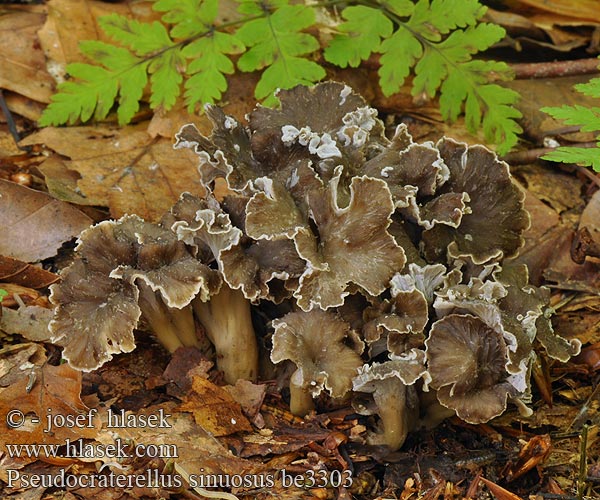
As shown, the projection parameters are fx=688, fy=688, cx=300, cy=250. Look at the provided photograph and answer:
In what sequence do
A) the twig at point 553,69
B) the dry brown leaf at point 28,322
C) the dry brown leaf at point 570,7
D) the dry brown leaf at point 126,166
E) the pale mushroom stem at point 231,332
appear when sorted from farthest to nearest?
1. the dry brown leaf at point 570,7
2. the twig at point 553,69
3. the dry brown leaf at point 126,166
4. the dry brown leaf at point 28,322
5. the pale mushroom stem at point 231,332

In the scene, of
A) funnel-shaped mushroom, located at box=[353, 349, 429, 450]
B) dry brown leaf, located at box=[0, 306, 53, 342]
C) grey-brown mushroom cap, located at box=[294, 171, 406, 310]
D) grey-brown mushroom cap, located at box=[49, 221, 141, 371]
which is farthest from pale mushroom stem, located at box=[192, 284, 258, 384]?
dry brown leaf, located at box=[0, 306, 53, 342]

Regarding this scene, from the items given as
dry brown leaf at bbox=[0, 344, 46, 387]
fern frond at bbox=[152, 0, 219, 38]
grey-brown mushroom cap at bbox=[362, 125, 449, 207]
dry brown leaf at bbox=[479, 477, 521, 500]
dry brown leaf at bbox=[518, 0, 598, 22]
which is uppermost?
fern frond at bbox=[152, 0, 219, 38]

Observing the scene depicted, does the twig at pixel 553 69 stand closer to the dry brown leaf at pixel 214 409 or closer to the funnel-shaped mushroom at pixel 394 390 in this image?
the funnel-shaped mushroom at pixel 394 390

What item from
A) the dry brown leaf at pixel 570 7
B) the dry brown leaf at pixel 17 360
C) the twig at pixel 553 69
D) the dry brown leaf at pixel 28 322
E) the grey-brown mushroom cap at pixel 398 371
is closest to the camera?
the grey-brown mushroom cap at pixel 398 371

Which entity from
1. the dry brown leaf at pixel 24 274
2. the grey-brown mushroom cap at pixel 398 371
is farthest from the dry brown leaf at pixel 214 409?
the dry brown leaf at pixel 24 274

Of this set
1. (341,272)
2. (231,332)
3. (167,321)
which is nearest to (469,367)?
(341,272)

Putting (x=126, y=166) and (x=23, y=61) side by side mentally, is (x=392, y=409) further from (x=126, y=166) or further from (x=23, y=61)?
(x=23, y=61)

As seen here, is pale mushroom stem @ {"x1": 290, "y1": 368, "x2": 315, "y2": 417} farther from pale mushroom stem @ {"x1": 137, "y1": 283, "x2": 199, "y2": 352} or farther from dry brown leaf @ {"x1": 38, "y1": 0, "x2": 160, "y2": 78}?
dry brown leaf @ {"x1": 38, "y1": 0, "x2": 160, "y2": 78}
